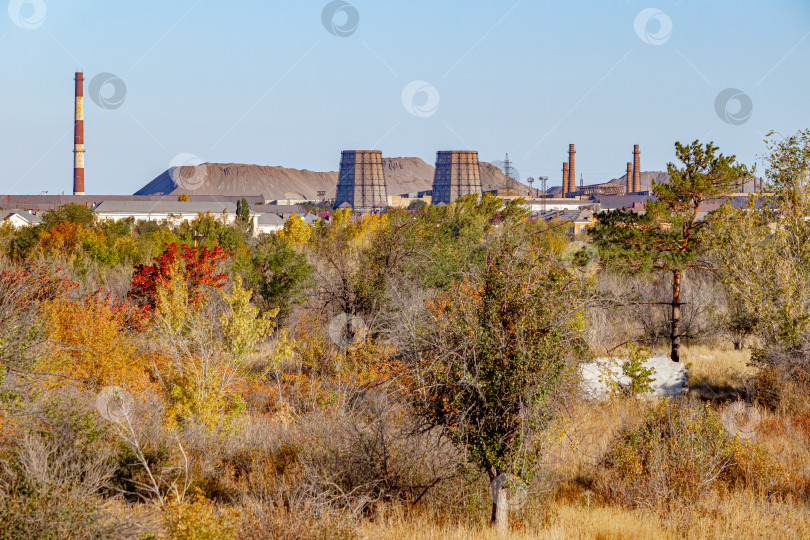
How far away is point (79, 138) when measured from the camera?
106875 mm

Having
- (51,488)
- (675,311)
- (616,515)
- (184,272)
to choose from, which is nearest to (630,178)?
(675,311)

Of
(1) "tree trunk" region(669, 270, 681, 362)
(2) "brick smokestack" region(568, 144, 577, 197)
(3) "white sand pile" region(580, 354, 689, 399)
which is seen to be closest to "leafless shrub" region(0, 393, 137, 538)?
(3) "white sand pile" region(580, 354, 689, 399)

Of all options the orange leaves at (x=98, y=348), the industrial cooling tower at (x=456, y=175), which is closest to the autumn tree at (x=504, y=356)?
the orange leaves at (x=98, y=348)

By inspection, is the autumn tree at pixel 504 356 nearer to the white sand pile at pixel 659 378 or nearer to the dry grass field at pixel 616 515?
the dry grass field at pixel 616 515

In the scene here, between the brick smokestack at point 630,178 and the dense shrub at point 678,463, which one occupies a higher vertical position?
the brick smokestack at point 630,178

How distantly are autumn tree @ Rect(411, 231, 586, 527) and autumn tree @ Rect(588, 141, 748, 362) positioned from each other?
1580 centimetres

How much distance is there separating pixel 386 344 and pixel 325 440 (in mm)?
11662

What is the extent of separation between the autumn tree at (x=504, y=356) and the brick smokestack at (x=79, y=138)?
106 m

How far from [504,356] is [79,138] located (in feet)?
359

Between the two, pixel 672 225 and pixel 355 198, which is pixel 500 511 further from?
pixel 355 198

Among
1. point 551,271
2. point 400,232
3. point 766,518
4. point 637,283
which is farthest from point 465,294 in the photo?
point 637,283

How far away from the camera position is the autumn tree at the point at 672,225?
2455 centimetres

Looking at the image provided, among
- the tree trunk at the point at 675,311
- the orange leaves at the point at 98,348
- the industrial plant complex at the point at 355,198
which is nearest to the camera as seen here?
the orange leaves at the point at 98,348

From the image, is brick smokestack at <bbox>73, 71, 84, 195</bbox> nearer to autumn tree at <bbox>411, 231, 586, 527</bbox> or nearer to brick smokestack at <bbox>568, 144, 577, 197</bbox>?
brick smokestack at <bbox>568, 144, 577, 197</bbox>
